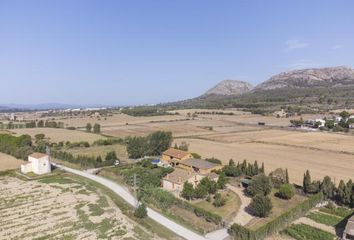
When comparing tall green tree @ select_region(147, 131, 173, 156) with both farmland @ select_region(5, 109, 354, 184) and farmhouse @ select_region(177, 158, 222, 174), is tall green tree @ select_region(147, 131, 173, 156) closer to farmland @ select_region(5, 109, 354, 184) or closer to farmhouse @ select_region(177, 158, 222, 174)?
farmland @ select_region(5, 109, 354, 184)

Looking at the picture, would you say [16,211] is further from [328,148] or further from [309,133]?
[309,133]

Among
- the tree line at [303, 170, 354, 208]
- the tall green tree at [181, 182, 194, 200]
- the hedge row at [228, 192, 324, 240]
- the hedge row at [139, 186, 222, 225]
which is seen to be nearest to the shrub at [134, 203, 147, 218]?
the hedge row at [139, 186, 222, 225]

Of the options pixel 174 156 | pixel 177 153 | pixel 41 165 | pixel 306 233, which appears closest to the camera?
pixel 306 233

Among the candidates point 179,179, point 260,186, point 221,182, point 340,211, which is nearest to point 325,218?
point 340,211

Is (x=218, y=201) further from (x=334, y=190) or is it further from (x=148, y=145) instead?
(x=148, y=145)

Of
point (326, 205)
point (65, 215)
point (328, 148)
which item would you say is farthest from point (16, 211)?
point (328, 148)
